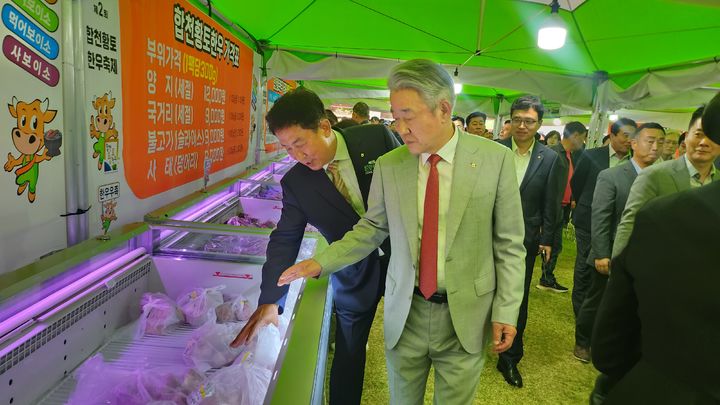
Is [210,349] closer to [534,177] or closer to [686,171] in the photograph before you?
[534,177]

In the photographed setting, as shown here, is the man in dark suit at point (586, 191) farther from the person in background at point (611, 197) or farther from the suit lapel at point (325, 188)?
the suit lapel at point (325, 188)

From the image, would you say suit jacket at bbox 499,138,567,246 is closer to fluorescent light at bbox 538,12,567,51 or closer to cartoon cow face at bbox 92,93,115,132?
fluorescent light at bbox 538,12,567,51

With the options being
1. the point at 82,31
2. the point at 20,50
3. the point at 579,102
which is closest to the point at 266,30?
the point at 82,31

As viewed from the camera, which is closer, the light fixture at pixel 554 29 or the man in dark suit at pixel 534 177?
the man in dark suit at pixel 534 177

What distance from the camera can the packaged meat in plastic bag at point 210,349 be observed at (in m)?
1.71

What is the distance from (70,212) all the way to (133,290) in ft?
1.58

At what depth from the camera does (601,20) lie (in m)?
4.02

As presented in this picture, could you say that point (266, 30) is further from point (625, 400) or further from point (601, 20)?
point (625, 400)

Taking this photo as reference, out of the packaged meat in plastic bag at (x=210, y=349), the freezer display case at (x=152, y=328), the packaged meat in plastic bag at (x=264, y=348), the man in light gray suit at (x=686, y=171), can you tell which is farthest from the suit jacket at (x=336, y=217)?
the man in light gray suit at (x=686, y=171)

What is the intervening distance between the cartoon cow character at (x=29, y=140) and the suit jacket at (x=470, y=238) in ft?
4.24

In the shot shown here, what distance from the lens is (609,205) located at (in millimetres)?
2873

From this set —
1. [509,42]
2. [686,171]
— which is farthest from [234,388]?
[509,42]

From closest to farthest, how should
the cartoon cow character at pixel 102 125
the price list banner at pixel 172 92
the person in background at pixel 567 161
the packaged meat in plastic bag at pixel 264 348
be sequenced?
the packaged meat in plastic bag at pixel 264 348
the cartoon cow character at pixel 102 125
the price list banner at pixel 172 92
the person in background at pixel 567 161

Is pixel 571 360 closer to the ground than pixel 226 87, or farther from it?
closer to the ground
